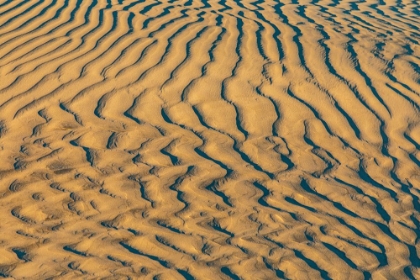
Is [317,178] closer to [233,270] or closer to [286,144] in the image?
[286,144]

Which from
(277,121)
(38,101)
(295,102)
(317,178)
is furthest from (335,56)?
(38,101)

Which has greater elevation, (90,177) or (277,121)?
(90,177)

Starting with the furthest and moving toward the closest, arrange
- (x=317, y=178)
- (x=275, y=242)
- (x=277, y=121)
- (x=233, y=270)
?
1. (x=277, y=121)
2. (x=317, y=178)
3. (x=275, y=242)
4. (x=233, y=270)

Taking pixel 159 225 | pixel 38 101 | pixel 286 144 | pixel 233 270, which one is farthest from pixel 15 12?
pixel 233 270

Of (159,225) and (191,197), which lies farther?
(191,197)

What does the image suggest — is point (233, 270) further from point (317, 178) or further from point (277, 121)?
point (277, 121)

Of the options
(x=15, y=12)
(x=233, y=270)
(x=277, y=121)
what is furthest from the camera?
(x=15, y=12)
